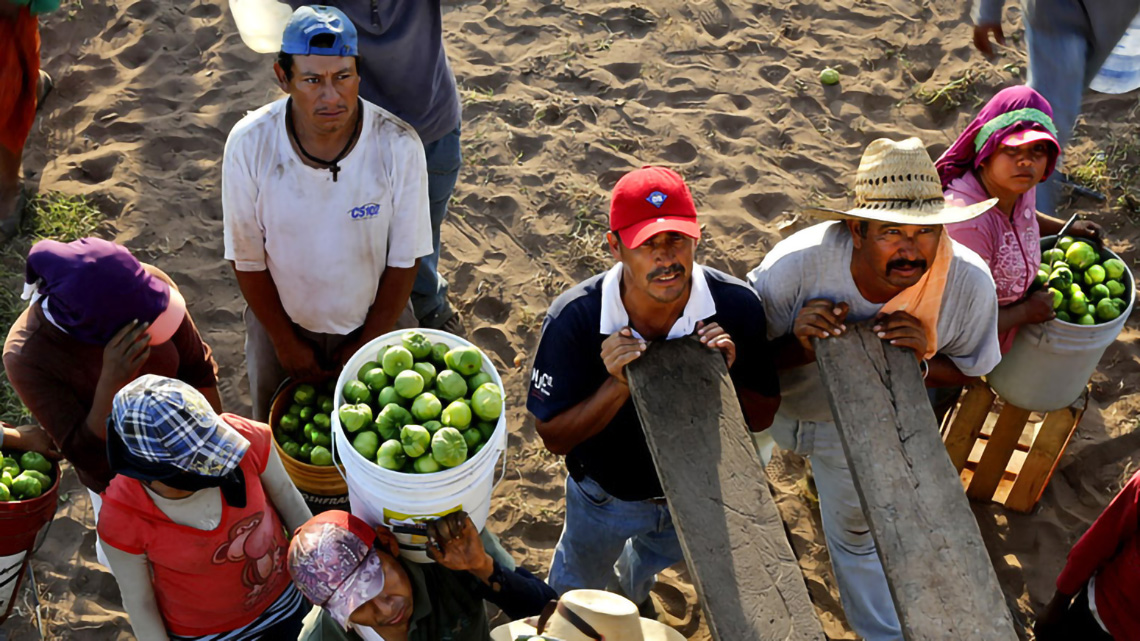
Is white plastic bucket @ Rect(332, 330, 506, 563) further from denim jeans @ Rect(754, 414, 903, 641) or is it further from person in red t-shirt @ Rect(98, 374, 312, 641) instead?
denim jeans @ Rect(754, 414, 903, 641)

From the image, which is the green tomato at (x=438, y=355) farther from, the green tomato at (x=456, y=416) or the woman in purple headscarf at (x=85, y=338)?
the woman in purple headscarf at (x=85, y=338)

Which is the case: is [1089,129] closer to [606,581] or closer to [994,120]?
[994,120]

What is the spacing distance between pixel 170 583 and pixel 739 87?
4.99 metres

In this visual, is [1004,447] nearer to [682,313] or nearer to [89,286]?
[682,313]

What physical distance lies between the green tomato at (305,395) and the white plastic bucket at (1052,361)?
2957 millimetres

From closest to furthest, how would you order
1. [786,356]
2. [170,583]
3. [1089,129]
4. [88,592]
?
[170,583] < [786,356] < [88,592] < [1089,129]

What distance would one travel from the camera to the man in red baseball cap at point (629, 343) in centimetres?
290

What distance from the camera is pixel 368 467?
2.83 m

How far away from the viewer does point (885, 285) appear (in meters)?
3.18

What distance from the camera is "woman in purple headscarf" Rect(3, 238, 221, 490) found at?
3113mm

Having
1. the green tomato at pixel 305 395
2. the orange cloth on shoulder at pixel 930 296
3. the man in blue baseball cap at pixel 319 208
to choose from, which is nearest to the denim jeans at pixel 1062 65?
the orange cloth on shoulder at pixel 930 296

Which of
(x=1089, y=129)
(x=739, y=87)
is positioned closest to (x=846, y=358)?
(x=739, y=87)

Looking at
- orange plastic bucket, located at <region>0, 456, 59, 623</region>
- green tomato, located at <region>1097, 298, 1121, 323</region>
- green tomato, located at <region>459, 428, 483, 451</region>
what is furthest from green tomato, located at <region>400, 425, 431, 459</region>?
green tomato, located at <region>1097, 298, 1121, 323</region>

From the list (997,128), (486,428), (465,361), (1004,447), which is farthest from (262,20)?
(1004,447)
